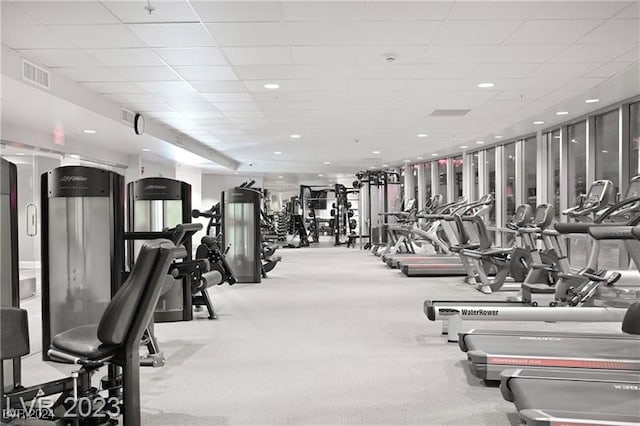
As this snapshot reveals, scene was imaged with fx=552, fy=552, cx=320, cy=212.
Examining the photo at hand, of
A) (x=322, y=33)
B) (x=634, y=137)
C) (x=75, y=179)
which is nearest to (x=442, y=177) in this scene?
(x=634, y=137)

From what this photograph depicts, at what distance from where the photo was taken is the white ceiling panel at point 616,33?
15.3 ft

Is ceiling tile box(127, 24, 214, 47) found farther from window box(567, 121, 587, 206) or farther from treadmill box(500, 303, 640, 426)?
window box(567, 121, 587, 206)

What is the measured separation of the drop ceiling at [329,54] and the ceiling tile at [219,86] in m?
0.02

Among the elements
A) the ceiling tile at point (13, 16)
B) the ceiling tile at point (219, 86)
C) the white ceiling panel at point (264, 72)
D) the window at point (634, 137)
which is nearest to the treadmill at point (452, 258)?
the window at point (634, 137)

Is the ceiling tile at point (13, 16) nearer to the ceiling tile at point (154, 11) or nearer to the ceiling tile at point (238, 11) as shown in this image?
the ceiling tile at point (154, 11)

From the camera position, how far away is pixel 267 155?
1528 centimetres

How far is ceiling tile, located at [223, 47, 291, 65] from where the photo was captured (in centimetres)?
525

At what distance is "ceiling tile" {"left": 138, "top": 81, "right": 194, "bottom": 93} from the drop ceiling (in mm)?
38

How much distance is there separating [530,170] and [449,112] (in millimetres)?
4023

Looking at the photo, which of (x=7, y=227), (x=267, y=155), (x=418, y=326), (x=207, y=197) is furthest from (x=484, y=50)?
(x=207, y=197)

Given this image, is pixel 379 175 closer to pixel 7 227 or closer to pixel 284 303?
pixel 284 303

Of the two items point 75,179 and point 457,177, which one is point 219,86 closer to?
point 75,179

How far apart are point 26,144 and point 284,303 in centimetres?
460

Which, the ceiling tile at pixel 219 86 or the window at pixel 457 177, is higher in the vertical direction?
the ceiling tile at pixel 219 86
